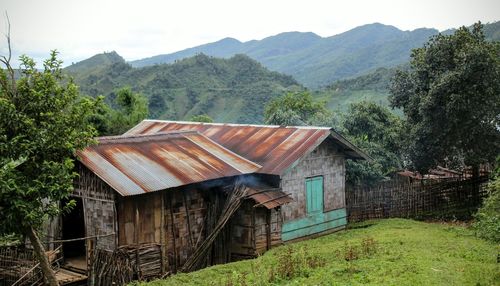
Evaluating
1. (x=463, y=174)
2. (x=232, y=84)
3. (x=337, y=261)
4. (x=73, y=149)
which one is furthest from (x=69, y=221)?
(x=232, y=84)

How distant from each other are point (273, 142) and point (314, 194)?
99.5 inches

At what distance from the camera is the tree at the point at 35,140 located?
10797 millimetres

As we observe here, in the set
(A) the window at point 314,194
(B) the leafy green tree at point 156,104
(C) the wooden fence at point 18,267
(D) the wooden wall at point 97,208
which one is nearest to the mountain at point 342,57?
(B) the leafy green tree at point 156,104

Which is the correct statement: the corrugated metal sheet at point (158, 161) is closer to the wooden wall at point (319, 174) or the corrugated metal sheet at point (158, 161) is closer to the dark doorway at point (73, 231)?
the wooden wall at point (319, 174)

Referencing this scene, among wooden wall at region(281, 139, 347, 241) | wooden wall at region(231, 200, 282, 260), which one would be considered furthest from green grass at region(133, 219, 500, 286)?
wooden wall at region(281, 139, 347, 241)

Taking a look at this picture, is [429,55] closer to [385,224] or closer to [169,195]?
[385,224]

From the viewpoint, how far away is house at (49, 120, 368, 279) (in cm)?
1471

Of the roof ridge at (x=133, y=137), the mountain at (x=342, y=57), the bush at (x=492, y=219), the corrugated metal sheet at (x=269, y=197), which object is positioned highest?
the mountain at (x=342, y=57)

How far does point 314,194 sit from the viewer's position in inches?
761

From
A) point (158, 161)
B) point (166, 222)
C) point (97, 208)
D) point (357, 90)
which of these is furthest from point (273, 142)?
point (357, 90)

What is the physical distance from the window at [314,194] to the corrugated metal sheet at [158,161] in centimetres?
240

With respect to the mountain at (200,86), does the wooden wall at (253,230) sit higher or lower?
lower

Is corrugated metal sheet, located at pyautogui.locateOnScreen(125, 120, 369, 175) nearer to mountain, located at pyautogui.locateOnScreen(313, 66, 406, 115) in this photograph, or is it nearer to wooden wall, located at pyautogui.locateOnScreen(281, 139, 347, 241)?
wooden wall, located at pyautogui.locateOnScreen(281, 139, 347, 241)

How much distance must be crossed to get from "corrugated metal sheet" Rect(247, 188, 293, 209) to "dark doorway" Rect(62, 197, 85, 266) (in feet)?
19.2
